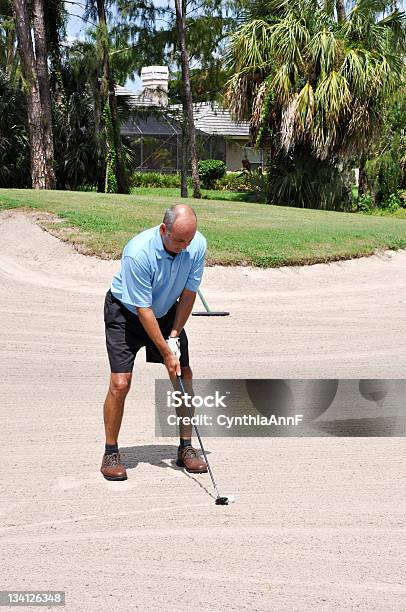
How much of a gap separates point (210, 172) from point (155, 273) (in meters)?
33.4

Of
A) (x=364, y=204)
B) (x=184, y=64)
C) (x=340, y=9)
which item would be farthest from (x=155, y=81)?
(x=364, y=204)

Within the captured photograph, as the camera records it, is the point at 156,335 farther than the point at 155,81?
No

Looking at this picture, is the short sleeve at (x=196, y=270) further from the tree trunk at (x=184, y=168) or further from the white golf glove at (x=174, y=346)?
the tree trunk at (x=184, y=168)

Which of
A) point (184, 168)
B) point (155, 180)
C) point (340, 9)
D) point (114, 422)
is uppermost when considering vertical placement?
point (340, 9)

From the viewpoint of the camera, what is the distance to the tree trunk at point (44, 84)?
24.4 metres

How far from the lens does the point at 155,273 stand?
5223mm

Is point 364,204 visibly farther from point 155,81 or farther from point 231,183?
point 231,183

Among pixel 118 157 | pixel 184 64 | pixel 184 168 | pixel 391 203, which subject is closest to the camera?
pixel 118 157

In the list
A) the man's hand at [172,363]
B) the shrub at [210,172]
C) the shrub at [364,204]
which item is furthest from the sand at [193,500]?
the shrub at [210,172]

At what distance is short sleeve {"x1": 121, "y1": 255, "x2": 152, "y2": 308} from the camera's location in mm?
5137

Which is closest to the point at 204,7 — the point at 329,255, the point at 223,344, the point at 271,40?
the point at 271,40

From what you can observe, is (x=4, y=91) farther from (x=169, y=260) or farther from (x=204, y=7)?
(x=169, y=260)

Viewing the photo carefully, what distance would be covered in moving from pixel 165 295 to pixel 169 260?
0.79ft

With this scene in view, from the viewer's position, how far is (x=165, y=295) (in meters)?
5.36
